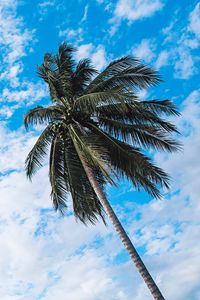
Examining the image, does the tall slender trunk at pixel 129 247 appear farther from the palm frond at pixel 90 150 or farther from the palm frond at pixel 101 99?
the palm frond at pixel 101 99

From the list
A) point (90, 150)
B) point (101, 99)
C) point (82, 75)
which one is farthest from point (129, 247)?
point (82, 75)

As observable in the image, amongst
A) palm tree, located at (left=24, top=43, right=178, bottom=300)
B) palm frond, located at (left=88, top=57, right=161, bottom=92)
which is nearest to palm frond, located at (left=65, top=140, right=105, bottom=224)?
palm tree, located at (left=24, top=43, right=178, bottom=300)

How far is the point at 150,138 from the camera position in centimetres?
1798

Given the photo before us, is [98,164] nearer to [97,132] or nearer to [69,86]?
[97,132]

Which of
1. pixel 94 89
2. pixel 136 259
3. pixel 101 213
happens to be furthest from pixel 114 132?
pixel 136 259

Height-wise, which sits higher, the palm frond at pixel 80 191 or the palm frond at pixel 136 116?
the palm frond at pixel 136 116

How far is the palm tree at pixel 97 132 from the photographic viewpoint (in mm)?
16891

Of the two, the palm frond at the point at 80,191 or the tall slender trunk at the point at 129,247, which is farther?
the palm frond at the point at 80,191

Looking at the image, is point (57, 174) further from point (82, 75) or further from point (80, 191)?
point (82, 75)

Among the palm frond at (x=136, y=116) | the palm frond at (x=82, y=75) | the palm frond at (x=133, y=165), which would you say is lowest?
the palm frond at (x=133, y=165)

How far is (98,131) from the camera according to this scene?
59.0ft

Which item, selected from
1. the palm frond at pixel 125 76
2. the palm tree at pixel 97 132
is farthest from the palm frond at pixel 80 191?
the palm frond at pixel 125 76

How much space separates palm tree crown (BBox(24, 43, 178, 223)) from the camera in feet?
55.6

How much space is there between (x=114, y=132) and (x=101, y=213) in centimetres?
335
